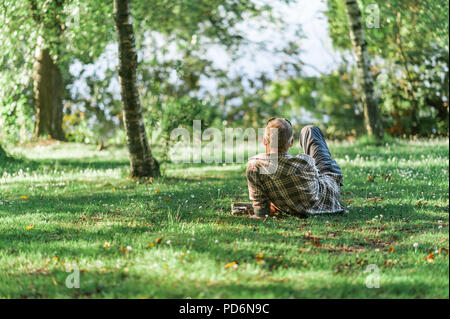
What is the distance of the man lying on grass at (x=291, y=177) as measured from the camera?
631 centimetres

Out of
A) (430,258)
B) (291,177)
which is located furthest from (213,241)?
(430,258)

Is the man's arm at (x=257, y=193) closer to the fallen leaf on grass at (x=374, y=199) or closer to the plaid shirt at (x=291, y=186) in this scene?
the plaid shirt at (x=291, y=186)

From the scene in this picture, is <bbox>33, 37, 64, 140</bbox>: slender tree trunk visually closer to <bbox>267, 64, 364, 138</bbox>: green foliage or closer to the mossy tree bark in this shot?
the mossy tree bark

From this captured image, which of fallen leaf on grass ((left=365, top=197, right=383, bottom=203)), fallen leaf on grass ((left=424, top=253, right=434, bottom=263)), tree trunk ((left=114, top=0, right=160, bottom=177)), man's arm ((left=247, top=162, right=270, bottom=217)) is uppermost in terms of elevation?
tree trunk ((left=114, top=0, right=160, bottom=177))

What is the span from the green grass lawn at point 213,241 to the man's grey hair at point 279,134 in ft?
3.47

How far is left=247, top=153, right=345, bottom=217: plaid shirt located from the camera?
250 inches

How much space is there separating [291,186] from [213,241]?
5.12 ft

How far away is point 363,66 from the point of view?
14.4 metres

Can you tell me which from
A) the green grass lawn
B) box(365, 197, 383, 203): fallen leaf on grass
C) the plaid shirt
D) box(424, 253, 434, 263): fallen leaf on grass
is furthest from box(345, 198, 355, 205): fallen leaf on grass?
box(424, 253, 434, 263): fallen leaf on grass

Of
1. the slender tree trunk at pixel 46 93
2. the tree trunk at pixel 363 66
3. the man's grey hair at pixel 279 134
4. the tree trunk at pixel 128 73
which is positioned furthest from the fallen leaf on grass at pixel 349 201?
the slender tree trunk at pixel 46 93
